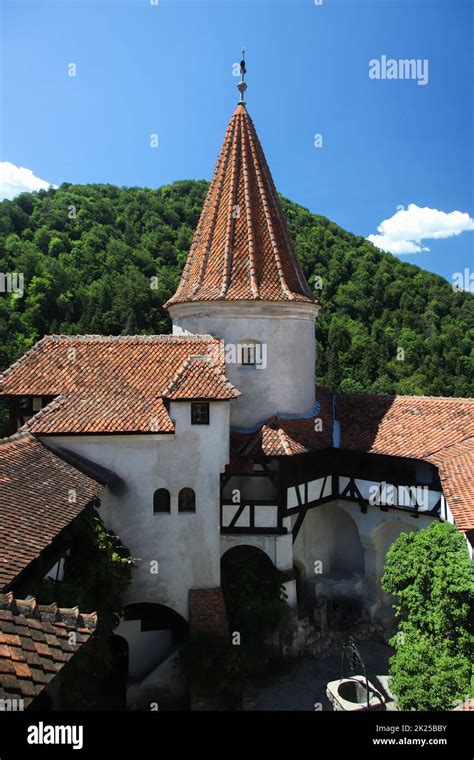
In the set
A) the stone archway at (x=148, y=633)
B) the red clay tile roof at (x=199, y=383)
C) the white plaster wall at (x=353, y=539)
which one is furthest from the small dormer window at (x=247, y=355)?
the stone archway at (x=148, y=633)

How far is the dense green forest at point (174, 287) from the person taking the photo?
4934 cm

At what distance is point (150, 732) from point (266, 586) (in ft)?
34.1

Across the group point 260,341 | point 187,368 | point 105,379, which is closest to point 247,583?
point 187,368

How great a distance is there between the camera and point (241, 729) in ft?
23.0

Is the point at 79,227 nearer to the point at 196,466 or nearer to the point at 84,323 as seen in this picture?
the point at 84,323

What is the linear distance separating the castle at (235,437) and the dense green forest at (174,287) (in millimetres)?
27547

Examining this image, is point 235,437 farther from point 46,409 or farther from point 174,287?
point 174,287

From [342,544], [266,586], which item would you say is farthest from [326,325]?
[266,586]

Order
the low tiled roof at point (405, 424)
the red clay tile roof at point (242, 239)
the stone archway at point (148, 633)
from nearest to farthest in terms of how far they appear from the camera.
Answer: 1. the stone archway at point (148, 633)
2. the low tiled roof at point (405, 424)
3. the red clay tile roof at point (242, 239)

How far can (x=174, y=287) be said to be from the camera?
169 ft

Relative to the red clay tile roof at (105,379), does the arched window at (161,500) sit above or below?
below

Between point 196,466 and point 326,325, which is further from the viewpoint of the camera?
point 326,325

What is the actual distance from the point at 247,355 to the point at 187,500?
520 cm

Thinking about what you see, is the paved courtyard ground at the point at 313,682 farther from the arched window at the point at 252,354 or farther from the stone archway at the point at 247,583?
the arched window at the point at 252,354
